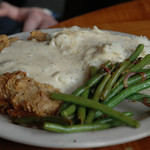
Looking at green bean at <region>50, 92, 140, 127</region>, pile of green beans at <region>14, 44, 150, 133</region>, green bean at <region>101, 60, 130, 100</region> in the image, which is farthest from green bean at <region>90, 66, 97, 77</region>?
green bean at <region>50, 92, 140, 127</region>

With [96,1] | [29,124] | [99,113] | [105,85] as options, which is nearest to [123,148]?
[99,113]

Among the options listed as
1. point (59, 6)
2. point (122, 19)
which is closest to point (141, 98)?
point (122, 19)

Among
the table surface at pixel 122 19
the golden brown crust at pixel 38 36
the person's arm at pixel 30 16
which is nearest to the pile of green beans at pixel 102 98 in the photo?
the golden brown crust at pixel 38 36

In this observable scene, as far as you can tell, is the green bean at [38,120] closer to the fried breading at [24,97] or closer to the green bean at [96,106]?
the fried breading at [24,97]

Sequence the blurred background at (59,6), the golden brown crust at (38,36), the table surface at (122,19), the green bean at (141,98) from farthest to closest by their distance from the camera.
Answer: the blurred background at (59,6), the table surface at (122,19), the golden brown crust at (38,36), the green bean at (141,98)

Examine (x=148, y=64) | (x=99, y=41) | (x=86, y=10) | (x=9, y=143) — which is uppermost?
(x=86, y=10)

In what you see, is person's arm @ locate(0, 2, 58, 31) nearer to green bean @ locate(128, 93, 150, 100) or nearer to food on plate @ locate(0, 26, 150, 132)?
food on plate @ locate(0, 26, 150, 132)

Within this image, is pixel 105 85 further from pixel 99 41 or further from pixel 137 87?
pixel 99 41
